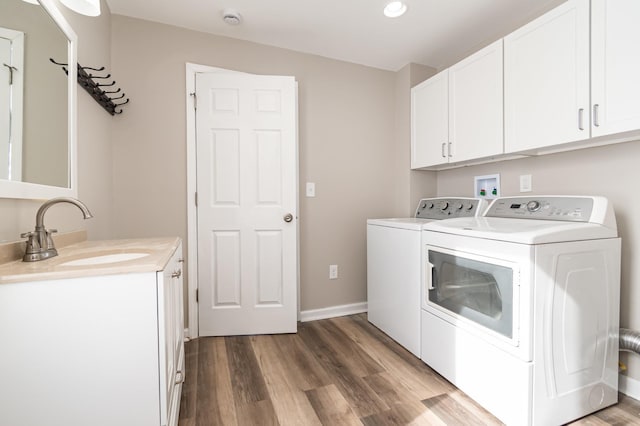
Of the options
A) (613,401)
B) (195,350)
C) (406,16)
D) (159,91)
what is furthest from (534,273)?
(159,91)

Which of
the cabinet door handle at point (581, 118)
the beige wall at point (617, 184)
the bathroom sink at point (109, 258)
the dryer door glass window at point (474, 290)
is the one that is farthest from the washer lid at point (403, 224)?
the bathroom sink at point (109, 258)

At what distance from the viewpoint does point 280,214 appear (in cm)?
238

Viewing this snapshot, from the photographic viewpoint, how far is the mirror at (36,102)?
103cm

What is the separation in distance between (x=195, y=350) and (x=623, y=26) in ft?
9.68

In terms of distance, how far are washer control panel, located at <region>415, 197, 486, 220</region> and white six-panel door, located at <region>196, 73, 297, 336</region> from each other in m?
1.12

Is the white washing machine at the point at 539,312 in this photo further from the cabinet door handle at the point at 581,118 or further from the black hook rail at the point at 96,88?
the black hook rail at the point at 96,88

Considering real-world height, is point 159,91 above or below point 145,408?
above

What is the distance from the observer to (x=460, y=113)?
215cm

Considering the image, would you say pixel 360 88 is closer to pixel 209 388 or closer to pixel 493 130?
pixel 493 130

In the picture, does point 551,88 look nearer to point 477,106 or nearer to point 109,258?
point 477,106

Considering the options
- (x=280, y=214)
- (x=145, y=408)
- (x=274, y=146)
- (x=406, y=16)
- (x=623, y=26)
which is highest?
(x=406, y=16)

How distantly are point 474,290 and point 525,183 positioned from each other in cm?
99

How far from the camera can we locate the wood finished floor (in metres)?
1.41

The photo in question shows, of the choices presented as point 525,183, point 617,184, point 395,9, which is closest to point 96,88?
point 395,9
